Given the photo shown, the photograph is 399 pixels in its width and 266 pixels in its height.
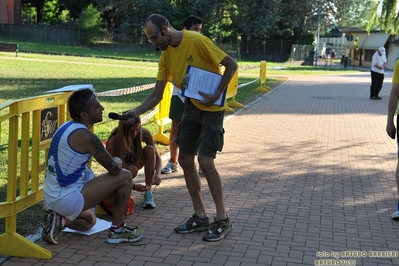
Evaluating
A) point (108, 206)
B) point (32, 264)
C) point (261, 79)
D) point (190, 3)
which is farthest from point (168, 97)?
point (190, 3)

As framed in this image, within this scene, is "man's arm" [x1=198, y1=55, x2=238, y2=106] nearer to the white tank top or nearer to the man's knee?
the man's knee

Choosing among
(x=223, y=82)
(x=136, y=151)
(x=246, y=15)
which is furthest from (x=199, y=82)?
(x=246, y=15)

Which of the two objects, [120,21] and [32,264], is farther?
[120,21]

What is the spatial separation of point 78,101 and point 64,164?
1.74 ft

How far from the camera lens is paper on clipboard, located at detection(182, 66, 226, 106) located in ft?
15.8

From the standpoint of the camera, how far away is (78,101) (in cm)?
473

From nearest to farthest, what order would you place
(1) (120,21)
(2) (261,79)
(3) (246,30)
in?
(2) (261,79)
(3) (246,30)
(1) (120,21)

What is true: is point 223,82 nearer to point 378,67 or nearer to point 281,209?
point 281,209

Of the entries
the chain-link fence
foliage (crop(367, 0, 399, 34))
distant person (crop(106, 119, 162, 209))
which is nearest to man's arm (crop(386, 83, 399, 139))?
distant person (crop(106, 119, 162, 209))

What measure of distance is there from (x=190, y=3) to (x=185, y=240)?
5525cm

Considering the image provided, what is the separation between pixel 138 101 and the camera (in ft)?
47.8

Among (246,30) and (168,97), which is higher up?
(246,30)

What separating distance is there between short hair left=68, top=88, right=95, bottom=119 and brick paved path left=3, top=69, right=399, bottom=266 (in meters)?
1.12

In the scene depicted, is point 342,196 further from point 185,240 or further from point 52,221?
point 52,221
